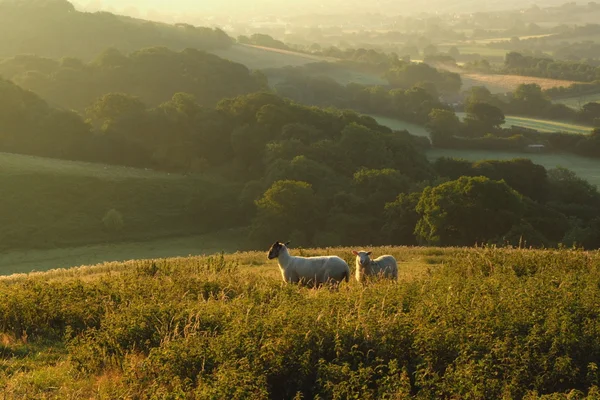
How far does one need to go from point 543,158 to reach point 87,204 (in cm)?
6123

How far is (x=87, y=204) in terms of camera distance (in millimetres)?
55656

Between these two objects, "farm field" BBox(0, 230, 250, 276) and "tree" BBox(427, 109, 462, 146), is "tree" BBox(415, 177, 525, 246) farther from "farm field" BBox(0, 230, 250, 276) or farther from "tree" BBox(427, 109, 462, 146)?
"tree" BBox(427, 109, 462, 146)

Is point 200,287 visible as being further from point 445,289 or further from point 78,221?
point 78,221

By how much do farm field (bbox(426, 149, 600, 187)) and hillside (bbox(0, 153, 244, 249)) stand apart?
3730 centimetres

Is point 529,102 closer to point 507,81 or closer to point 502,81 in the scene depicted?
point 507,81

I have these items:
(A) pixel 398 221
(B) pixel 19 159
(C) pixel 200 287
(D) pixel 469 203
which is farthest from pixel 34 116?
(C) pixel 200 287

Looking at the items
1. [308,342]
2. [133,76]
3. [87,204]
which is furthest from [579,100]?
[308,342]

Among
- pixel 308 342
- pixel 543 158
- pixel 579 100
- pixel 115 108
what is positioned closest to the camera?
pixel 308 342

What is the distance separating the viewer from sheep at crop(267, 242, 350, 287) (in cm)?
2038

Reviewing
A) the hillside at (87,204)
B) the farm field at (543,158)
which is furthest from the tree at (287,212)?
the farm field at (543,158)

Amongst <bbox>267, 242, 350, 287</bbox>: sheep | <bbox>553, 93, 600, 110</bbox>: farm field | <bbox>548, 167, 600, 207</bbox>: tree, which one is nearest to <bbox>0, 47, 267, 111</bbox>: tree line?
<bbox>548, 167, 600, 207</bbox>: tree

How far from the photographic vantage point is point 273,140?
70938mm

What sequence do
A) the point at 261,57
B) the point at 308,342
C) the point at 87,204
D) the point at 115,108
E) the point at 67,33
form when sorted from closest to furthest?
the point at 308,342 → the point at 87,204 → the point at 115,108 → the point at 67,33 → the point at 261,57

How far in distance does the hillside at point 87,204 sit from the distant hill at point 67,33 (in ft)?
251
